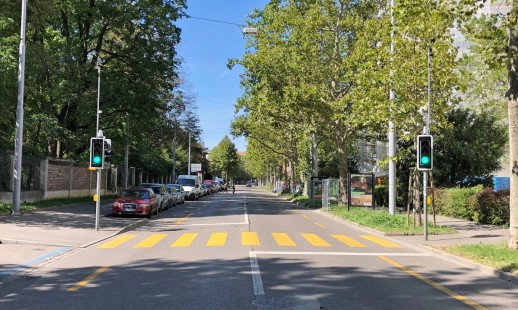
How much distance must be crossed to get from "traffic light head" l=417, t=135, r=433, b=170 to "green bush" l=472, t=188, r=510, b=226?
6.72 metres

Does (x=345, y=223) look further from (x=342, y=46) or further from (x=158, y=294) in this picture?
(x=158, y=294)

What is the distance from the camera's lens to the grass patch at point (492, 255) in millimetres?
9992

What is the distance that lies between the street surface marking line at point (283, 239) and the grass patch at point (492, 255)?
4.27m

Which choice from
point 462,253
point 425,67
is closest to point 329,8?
point 425,67

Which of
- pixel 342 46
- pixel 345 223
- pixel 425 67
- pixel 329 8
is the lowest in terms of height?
pixel 345 223

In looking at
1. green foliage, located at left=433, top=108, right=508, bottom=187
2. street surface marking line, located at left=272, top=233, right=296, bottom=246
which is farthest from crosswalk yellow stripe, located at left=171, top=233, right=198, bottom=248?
green foliage, located at left=433, top=108, right=508, bottom=187

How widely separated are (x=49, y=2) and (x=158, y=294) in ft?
69.4

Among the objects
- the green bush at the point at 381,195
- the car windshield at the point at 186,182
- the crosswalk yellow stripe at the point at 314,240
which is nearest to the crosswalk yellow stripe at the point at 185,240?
the crosswalk yellow stripe at the point at 314,240

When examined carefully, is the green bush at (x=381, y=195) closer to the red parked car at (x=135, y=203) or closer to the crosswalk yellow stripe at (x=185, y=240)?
the red parked car at (x=135, y=203)

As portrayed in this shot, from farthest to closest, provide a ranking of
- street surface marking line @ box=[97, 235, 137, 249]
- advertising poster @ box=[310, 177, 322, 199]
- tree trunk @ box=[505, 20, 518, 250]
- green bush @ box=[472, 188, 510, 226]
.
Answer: advertising poster @ box=[310, 177, 322, 199] → green bush @ box=[472, 188, 510, 226] → street surface marking line @ box=[97, 235, 137, 249] → tree trunk @ box=[505, 20, 518, 250]

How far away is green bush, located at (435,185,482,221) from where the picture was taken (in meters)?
23.3

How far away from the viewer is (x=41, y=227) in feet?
57.5

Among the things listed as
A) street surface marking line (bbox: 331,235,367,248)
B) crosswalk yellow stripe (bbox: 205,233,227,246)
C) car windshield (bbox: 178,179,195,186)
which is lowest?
street surface marking line (bbox: 331,235,367,248)

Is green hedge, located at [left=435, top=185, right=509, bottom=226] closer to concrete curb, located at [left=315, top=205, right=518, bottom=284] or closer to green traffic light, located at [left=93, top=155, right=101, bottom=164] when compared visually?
concrete curb, located at [left=315, top=205, right=518, bottom=284]
